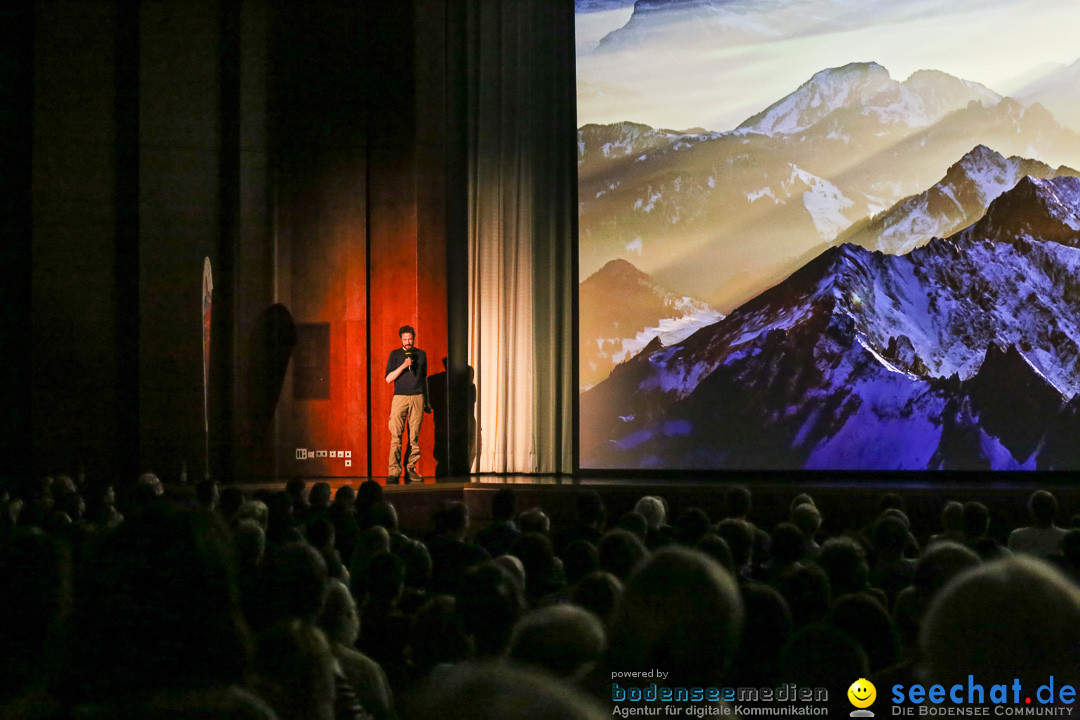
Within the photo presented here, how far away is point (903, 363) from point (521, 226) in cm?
382

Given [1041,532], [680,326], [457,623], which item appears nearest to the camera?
[457,623]

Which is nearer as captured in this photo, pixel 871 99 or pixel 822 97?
pixel 871 99

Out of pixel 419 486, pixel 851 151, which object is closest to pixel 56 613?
pixel 419 486

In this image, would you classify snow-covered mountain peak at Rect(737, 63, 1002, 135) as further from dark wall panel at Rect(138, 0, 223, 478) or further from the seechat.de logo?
the seechat.de logo

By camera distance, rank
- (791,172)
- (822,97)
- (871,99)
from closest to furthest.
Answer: (871,99) < (822,97) < (791,172)

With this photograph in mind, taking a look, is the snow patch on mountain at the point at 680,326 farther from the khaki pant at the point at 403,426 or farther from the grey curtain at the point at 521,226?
the khaki pant at the point at 403,426

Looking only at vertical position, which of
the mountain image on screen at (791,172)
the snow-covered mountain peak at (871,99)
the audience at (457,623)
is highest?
the snow-covered mountain peak at (871,99)

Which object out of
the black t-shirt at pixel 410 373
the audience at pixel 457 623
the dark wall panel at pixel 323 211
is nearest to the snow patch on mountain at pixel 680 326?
the black t-shirt at pixel 410 373

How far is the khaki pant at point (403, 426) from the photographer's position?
9203 millimetres

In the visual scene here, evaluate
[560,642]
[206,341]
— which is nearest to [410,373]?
[206,341]

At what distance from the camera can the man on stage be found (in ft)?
29.8

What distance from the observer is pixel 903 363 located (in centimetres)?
946

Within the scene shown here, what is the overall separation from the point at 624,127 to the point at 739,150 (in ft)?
3.80

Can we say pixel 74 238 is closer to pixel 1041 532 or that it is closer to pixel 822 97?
pixel 822 97
